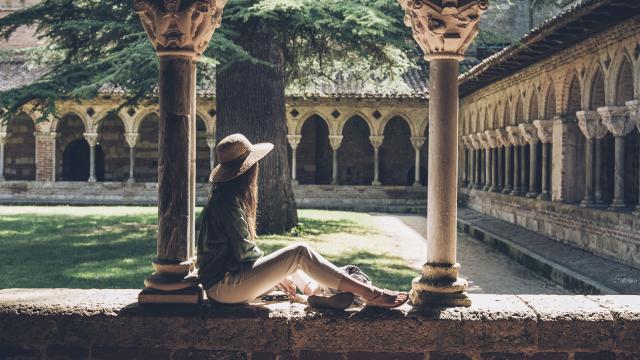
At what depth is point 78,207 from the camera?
73.9 feet

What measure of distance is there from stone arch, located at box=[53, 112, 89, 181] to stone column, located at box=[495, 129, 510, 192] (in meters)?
14.7

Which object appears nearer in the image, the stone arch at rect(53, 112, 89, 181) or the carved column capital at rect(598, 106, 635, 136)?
the carved column capital at rect(598, 106, 635, 136)

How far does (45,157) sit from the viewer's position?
24.9 m

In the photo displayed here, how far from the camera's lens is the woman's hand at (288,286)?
14.9ft

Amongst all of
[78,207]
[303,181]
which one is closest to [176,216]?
[78,207]

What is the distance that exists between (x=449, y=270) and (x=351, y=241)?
9.42m

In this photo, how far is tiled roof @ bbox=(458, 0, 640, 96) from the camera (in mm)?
9906

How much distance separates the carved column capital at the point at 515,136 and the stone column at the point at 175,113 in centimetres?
1343

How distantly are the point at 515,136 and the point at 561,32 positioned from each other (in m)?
5.71

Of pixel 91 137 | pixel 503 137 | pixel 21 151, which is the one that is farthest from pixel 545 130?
pixel 21 151

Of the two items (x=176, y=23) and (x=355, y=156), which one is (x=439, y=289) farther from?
(x=355, y=156)

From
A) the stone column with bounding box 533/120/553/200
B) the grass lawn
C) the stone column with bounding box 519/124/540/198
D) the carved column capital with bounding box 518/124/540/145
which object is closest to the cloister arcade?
the grass lawn

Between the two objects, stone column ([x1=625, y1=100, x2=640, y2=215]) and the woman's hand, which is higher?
stone column ([x1=625, y1=100, x2=640, y2=215])

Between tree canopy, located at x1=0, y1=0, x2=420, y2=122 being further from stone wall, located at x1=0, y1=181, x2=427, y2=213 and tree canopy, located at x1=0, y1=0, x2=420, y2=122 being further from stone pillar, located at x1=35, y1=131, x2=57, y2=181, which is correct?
stone pillar, located at x1=35, y1=131, x2=57, y2=181
